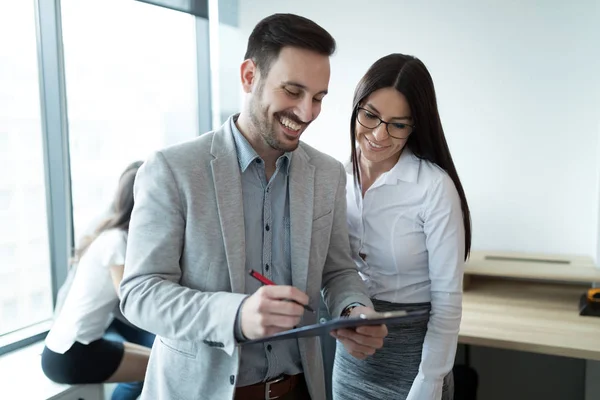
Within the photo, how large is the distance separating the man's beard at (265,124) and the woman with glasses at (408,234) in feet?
1.31

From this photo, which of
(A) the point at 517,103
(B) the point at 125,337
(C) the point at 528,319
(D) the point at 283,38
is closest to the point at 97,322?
(B) the point at 125,337

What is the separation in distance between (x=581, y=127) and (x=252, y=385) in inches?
82.5

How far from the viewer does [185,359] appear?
3.88 feet

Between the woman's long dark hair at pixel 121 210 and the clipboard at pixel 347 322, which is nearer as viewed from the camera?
the clipboard at pixel 347 322

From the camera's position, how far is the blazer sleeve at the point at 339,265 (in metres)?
1.34

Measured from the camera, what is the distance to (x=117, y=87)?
9.10ft

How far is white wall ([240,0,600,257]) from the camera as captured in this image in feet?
8.25

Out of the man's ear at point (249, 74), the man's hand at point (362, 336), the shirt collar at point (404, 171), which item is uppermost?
the man's ear at point (249, 74)

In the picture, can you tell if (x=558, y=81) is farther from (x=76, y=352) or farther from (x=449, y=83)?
(x=76, y=352)

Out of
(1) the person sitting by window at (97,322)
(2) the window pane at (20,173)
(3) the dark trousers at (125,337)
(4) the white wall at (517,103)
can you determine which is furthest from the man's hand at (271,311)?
(4) the white wall at (517,103)

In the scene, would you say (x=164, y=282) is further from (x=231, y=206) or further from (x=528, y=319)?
(x=528, y=319)

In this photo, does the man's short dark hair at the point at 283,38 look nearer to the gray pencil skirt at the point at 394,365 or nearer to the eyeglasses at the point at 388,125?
the eyeglasses at the point at 388,125

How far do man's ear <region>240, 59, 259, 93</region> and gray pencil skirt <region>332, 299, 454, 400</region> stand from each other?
750 millimetres

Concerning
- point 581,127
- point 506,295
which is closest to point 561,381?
point 506,295
